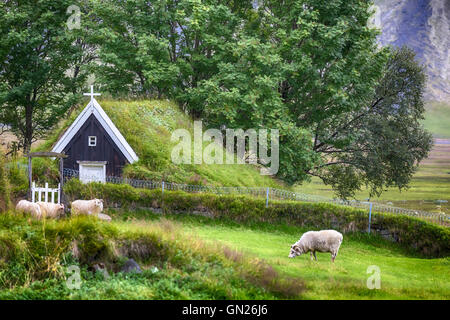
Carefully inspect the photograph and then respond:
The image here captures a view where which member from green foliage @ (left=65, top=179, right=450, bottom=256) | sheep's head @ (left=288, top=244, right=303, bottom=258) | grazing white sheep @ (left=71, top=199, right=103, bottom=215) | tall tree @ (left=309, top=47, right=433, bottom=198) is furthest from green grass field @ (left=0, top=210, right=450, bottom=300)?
tall tree @ (left=309, top=47, right=433, bottom=198)

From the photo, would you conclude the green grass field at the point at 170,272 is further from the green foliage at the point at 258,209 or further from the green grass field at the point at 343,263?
the green foliage at the point at 258,209

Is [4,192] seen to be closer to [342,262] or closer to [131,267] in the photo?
[131,267]

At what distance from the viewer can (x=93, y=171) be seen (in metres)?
27.0

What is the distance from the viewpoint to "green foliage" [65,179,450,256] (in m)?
23.2

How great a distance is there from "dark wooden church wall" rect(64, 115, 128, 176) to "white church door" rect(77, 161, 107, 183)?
0.23 meters

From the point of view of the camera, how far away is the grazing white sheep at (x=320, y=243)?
1711 cm

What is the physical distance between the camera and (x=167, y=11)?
35312mm

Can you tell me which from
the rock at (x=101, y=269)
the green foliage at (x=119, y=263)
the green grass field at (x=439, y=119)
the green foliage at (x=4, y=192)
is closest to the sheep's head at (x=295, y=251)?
the green foliage at (x=119, y=263)

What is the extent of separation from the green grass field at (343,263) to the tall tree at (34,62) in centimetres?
2059

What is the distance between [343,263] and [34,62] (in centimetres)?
3309

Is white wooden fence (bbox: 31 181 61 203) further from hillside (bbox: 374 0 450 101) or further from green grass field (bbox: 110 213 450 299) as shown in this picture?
hillside (bbox: 374 0 450 101)

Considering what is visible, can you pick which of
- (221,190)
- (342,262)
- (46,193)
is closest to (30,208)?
→ (46,193)

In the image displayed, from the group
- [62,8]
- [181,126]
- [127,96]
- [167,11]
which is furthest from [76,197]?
[62,8]
